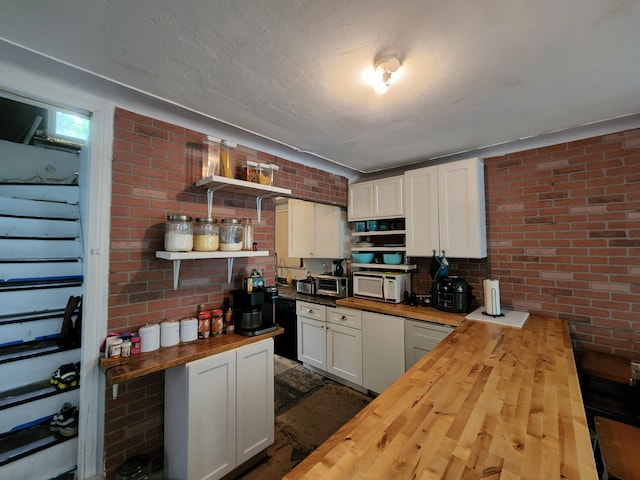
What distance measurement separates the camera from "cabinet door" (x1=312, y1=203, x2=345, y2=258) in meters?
3.37

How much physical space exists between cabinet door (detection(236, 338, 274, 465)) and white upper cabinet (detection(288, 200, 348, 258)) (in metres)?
1.75

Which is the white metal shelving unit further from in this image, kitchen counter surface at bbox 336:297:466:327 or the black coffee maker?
kitchen counter surface at bbox 336:297:466:327

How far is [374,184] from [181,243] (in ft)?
7.05

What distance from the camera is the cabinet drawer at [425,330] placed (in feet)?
7.21

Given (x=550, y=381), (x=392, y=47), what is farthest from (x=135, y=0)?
(x=550, y=381)

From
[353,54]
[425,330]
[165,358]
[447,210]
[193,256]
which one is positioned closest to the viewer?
[353,54]

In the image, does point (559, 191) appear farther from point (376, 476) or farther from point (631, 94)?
point (376, 476)

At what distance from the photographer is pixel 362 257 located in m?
3.09

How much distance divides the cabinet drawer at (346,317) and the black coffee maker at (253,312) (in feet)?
3.34

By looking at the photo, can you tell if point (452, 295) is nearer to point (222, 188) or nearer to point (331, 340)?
point (331, 340)

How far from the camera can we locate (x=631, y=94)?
1568 mm

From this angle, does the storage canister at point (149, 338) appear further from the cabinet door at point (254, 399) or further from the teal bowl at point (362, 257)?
the teal bowl at point (362, 257)

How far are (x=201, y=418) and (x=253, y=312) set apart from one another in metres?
0.68

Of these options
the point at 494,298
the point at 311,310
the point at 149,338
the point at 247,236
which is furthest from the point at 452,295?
the point at 149,338
